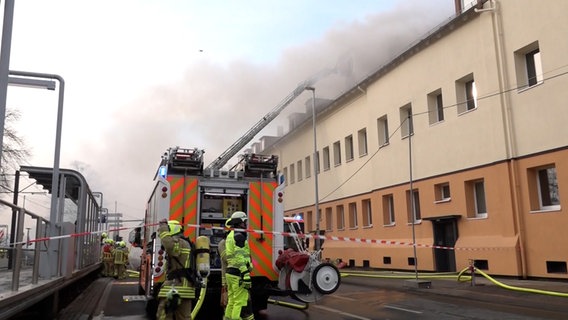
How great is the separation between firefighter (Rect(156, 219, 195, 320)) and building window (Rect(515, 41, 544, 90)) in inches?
513

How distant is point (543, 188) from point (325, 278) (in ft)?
32.0

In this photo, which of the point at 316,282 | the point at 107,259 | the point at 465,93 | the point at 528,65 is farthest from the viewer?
the point at 107,259

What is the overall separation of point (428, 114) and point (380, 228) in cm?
625

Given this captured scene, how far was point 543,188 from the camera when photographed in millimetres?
14945

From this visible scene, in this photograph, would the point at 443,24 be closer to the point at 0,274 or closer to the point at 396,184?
the point at 396,184

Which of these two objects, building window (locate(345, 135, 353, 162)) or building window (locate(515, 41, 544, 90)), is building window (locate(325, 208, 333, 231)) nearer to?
building window (locate(345, 135, 353, 162))

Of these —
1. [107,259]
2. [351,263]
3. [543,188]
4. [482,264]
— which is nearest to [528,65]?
[543,188]

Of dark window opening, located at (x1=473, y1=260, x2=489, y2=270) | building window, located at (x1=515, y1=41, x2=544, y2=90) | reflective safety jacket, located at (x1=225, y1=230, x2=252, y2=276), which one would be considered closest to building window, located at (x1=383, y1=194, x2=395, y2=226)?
dark window opening, located at (x1=473, y1=260, x2=489, y2=270)

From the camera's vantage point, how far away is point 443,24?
62.5ft

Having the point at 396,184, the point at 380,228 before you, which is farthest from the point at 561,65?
the point at 380,228

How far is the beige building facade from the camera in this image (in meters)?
14.3

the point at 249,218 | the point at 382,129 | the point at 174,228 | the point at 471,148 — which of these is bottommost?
the point at 174,228

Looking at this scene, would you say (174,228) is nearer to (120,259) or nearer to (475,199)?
(475,199)

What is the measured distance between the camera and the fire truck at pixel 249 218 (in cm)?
849
